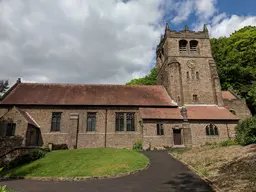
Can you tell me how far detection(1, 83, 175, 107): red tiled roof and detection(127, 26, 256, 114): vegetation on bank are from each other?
16709 mm

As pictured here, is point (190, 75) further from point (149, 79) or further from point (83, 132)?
point (149, 79)

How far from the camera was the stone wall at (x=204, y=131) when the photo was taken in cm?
2400

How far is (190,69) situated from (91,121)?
58.2 ft

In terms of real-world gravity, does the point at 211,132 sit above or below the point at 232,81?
below

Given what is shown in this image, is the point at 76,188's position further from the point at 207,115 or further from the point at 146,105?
the point at 207,115

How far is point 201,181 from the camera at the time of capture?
980 cm

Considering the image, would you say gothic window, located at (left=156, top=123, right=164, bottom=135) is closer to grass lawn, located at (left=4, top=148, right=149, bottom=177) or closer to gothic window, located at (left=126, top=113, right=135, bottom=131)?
gothic window, located at (left=126, top=113, right=135, bottom=131)

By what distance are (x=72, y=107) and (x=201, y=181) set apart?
19399 millimetres

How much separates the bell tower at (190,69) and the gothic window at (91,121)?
1220 centimetres

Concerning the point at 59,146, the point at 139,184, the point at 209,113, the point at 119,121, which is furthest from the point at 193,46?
the point at 139,184

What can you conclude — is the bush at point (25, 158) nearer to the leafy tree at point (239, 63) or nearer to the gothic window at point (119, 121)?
the gothic window at point (119, 121)

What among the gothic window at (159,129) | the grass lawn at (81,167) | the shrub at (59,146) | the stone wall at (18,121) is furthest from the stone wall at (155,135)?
the stone wall at (18,121)

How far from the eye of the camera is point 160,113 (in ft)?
82.0

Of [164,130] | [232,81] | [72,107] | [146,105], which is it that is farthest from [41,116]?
[232,81]
